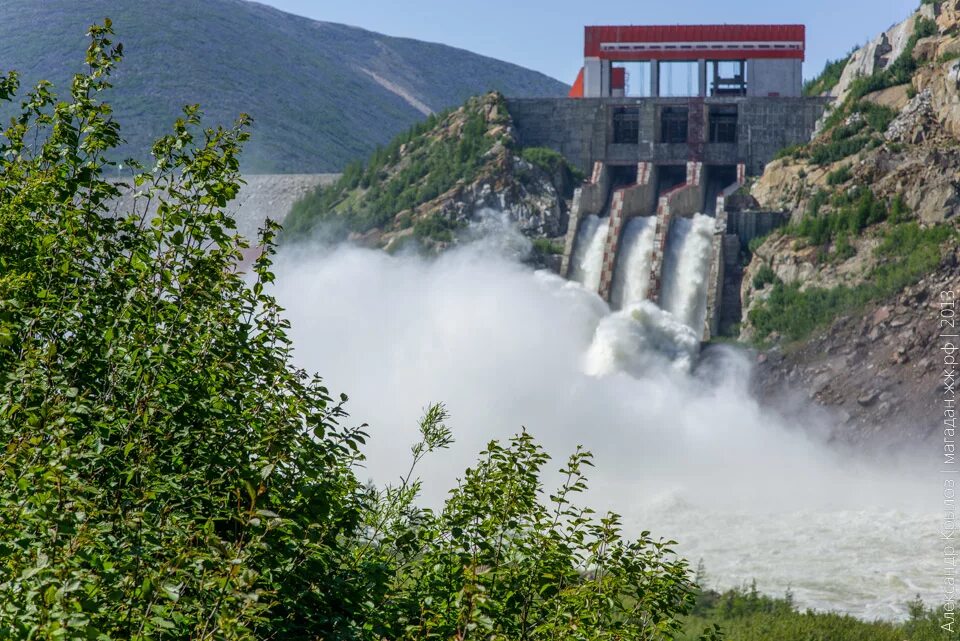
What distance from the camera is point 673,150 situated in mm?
90688

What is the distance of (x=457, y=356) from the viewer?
7975cm

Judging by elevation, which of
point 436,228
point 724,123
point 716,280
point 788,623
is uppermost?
point 724,123

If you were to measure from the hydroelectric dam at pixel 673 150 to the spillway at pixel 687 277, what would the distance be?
0.06 m

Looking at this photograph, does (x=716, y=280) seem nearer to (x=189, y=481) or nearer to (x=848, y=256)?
(x=848, y=256)

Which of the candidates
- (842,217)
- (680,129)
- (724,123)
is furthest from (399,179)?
(842,217)

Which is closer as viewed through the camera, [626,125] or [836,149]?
[836,149]

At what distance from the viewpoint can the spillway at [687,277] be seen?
82.8 metres

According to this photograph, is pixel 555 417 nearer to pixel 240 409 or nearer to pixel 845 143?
pixel 845 143

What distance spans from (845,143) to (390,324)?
30806 millimetres

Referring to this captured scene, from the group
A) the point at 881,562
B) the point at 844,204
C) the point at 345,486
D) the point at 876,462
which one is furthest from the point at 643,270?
the point at 345,486

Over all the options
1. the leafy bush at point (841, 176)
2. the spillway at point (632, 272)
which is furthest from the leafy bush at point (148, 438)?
the leafy bush at point (841, 176)

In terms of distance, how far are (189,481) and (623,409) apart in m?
61.0

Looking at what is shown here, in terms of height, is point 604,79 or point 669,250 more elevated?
point 604,79

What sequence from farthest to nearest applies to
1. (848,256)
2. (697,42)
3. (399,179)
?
(399,179)
(697,42)
(848,256)
